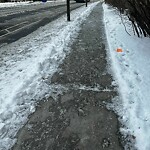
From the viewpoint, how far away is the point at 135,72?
5.95 metres

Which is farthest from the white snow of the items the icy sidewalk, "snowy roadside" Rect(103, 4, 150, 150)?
"snowy roadside" Rect(103, 4, 150, 150)

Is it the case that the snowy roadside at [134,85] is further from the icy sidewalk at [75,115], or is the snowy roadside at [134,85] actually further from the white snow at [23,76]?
the white snow at [23,76]

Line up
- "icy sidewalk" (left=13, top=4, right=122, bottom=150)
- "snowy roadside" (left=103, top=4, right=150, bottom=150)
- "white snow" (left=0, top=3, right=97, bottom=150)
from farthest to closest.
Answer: "white snow" (left=0, top=3, right=97, bottom=150)
"snowy roadside" (left=103, top=4, right=150, bottom=150)
"icy sidewalk" (left=13, top=4, right=122, bottom=150)

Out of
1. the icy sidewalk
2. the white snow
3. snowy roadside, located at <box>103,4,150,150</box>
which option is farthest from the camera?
the white snow

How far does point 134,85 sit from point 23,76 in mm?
2304

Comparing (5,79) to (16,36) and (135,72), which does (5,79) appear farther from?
(16,36)

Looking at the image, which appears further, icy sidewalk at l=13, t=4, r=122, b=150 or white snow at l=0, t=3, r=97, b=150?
white snow at l=0, t=3, r=97, b=150

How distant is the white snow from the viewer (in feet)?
13.0

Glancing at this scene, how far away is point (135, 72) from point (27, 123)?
2.96m

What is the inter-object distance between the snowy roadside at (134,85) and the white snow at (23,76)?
1416 millimetres

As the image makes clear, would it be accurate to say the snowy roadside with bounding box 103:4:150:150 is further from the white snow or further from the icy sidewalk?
the white snow

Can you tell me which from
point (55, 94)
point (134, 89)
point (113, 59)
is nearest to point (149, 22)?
point (113, 59)

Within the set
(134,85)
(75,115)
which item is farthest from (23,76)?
(134,85)

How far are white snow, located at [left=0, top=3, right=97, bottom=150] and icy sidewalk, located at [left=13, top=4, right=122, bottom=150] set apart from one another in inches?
5.8
